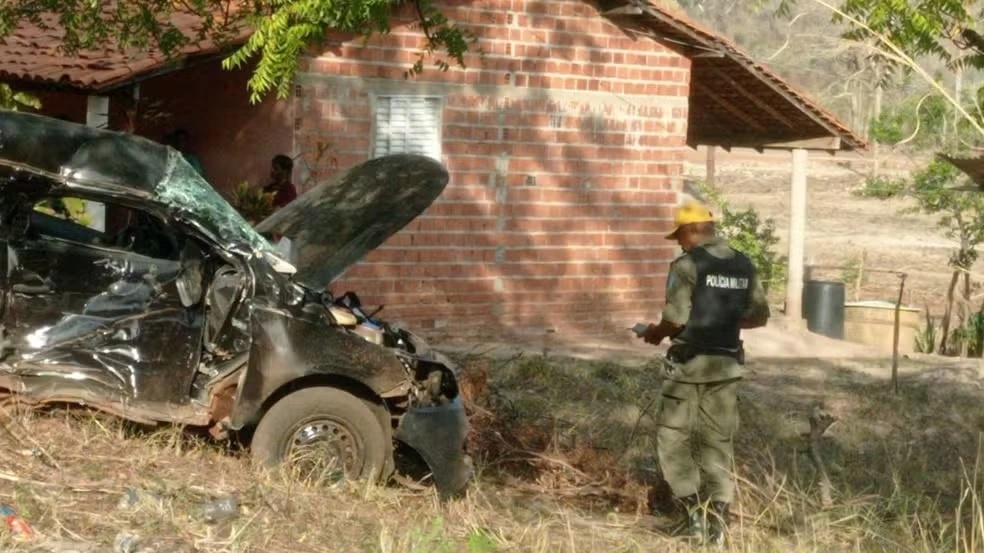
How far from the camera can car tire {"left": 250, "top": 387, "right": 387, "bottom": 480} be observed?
28.3 feet

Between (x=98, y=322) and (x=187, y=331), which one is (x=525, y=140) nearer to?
(x=187, y=331)

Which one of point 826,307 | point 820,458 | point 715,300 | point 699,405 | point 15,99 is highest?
point 15,99

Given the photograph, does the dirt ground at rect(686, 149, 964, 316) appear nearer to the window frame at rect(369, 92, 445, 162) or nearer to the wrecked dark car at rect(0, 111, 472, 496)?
the window frame at rect(369, 92, 445, 162)

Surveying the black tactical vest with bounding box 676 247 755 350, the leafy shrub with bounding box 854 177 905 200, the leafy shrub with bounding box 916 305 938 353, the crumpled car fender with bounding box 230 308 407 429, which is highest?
the leafy shrub with bounding box 854 177 905 200

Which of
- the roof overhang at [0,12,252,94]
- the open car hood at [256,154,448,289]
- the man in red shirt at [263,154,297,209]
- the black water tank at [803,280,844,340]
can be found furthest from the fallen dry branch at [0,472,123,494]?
the black water tank at [803,280,844,340]

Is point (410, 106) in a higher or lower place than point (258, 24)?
lower

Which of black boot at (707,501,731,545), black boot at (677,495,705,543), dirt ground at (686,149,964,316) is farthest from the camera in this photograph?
dirt ground at (686,149,964,316)

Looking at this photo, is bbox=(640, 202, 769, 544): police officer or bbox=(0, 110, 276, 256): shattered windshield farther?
bbox=(640, 202, 769, 544): police officer

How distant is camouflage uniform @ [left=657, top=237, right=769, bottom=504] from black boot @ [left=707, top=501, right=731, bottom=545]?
0.04m

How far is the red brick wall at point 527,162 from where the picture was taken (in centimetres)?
1587

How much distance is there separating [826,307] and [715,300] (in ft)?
39.7

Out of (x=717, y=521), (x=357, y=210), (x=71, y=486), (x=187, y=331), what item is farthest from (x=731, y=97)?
(x=71, y=486)

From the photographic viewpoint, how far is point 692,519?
345 inches

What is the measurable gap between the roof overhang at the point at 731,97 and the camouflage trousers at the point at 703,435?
8761 mm
